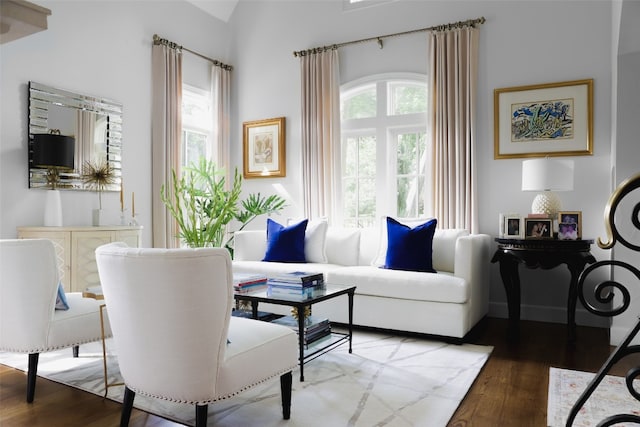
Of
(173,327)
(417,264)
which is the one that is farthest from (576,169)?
(173,327)

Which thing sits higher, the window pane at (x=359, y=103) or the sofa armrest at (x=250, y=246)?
the window pane at (x=359, y=103)

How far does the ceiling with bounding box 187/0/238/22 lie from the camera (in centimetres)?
570

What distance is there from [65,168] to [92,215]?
0.51 m

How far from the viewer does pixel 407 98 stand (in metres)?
5.02

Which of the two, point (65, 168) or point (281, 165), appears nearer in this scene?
point (65, 168)

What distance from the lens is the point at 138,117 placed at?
196 inches

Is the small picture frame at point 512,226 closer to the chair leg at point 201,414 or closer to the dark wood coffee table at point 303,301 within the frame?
the dark wood coffee table at point 303,301

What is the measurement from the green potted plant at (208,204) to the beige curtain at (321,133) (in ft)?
1.44

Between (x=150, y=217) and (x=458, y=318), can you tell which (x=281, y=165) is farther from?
(x=458, y=318)

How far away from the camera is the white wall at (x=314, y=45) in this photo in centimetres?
399

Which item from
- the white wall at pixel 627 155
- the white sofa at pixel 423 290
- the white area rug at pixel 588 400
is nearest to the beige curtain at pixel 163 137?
the white sofa at pixel 423 290

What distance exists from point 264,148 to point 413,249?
→ 262cm

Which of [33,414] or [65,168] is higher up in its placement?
[65,168]

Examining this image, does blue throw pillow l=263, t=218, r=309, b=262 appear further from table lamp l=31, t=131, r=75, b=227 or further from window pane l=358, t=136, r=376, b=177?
table lamp l=31, t=131, r=75, b=227
